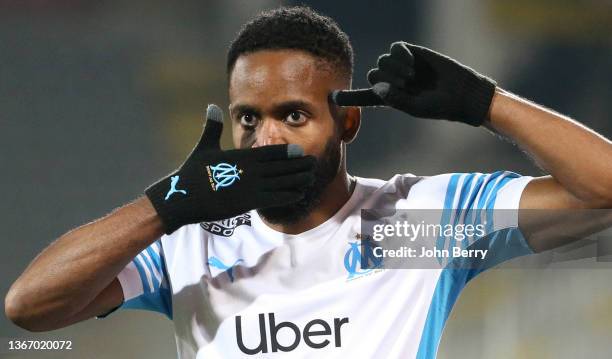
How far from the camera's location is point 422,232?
190 cm

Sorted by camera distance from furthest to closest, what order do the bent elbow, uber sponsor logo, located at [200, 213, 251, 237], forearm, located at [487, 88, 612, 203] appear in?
1. uber sponsor logo, located at [200, 213, 251, 237]
2. the bent elbow
3. forearm, located at [487, 88, 612, 203]

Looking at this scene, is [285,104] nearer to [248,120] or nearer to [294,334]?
[248,120]

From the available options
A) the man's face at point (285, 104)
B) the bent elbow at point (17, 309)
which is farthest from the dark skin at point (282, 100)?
the bent elbow at point (17, 309)

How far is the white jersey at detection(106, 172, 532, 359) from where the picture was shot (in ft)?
6.03

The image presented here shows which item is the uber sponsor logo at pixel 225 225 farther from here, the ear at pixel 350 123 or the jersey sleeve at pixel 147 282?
the ear at pixel 350 123

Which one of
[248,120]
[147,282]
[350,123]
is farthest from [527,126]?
[147,282]

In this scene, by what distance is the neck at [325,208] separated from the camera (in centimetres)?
193

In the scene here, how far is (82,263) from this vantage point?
169 cm

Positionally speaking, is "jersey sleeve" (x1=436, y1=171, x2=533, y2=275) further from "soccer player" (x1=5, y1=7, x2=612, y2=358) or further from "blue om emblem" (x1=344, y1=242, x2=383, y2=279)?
"blue om emblem" (x1=344, y1=242, x2=383, y2=279)

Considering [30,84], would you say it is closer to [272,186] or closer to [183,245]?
[183,245]

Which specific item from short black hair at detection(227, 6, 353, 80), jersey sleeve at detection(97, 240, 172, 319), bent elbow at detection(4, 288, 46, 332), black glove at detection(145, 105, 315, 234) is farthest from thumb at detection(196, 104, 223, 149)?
bent elbow at detection(4, 288, 46, 332)

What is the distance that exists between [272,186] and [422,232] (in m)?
0.42

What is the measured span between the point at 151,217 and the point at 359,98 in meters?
0.48

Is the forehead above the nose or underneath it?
above
